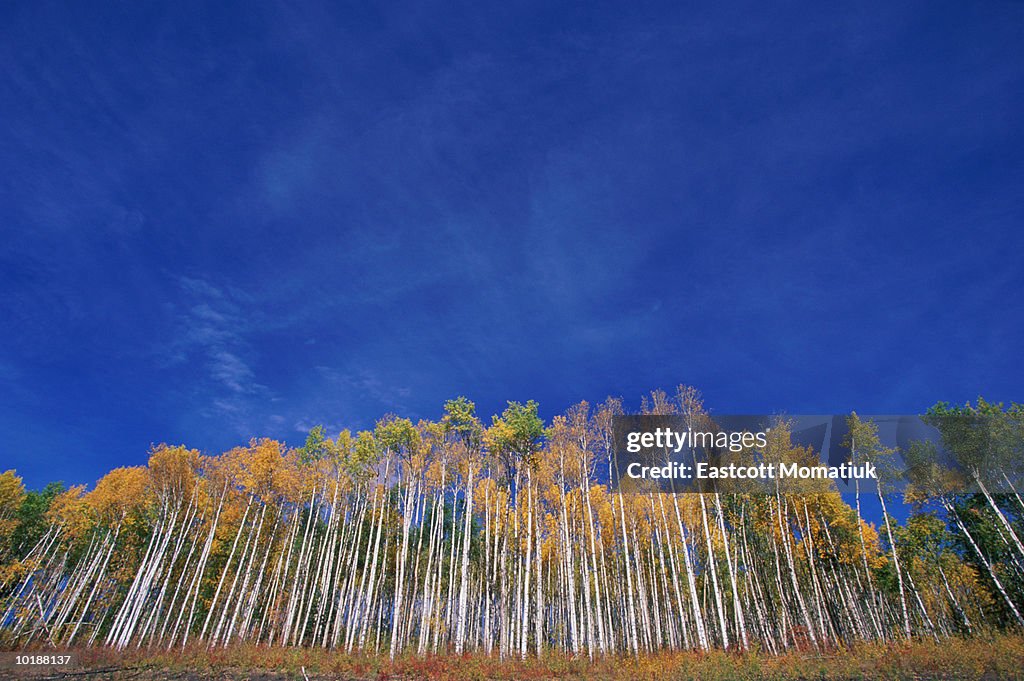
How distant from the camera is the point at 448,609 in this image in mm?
26422

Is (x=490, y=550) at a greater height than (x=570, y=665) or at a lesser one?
greater

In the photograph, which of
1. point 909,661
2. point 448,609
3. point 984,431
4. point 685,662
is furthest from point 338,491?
point 984,431

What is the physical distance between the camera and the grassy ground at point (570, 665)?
48.7ft

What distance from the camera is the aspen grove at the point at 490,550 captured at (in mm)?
23500

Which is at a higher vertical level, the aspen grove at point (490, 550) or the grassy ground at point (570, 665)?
the aspen grove at point (490, 550)

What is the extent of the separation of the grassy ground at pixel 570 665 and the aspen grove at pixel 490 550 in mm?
2189

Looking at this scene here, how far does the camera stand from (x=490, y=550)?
28.4 m

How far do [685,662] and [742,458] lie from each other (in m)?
12.2

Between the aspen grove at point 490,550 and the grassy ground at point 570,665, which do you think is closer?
the grassy ground at point 570,665

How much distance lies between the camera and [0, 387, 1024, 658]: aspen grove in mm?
23500

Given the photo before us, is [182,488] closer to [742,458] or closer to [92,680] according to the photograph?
[92,680]

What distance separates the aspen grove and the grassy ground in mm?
2189

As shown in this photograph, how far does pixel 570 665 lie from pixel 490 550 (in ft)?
34.0

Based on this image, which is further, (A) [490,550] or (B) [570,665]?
(A) [490,550]
